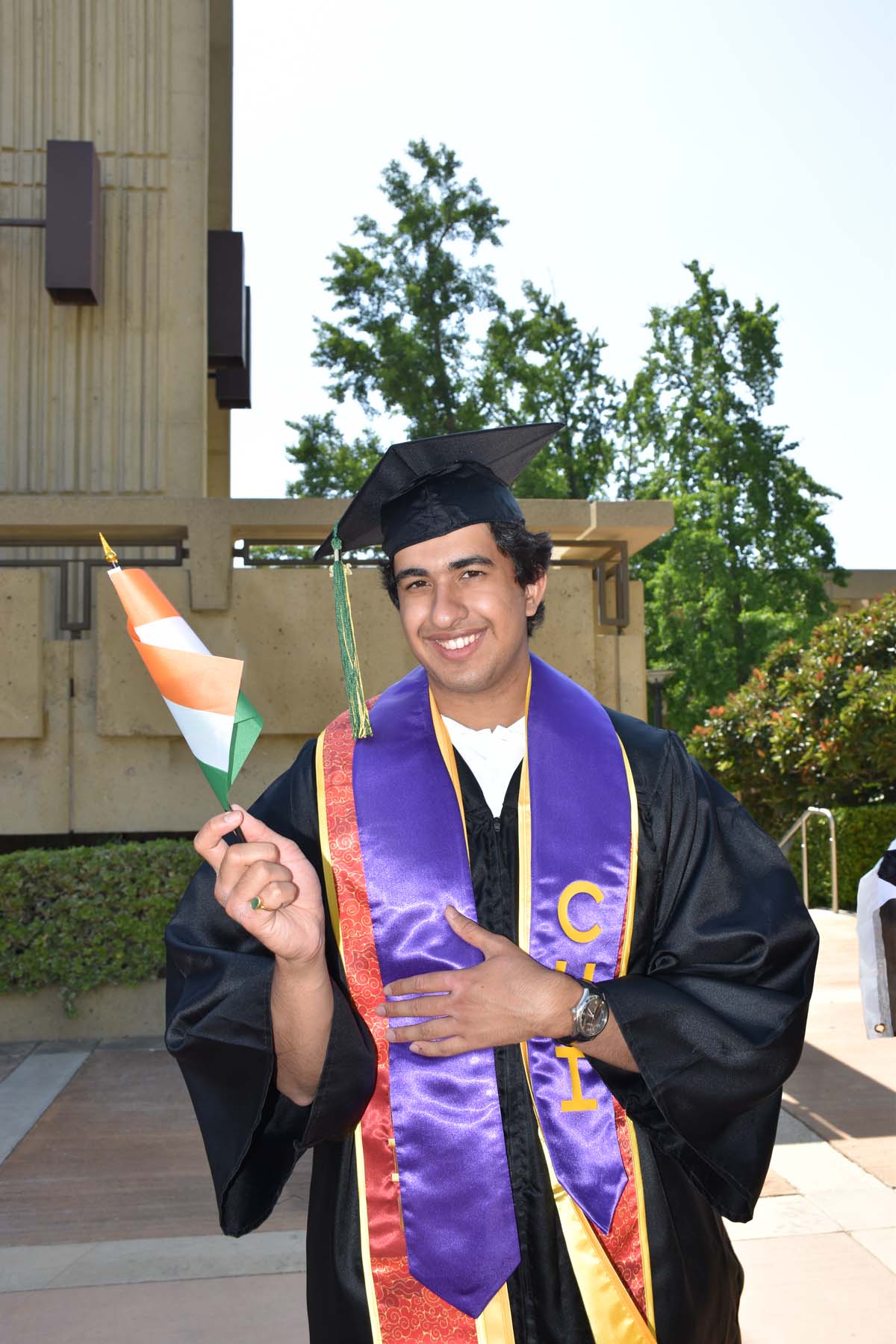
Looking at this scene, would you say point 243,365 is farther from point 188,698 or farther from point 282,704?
point 188,698

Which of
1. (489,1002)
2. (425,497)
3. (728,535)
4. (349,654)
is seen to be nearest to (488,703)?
(349,654)

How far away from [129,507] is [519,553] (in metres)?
4.85

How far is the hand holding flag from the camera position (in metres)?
1.76

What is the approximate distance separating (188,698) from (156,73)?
7.74 metres

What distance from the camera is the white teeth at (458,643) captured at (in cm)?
215

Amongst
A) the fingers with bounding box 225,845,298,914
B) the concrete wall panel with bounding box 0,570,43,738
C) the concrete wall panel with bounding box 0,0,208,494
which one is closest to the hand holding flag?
the fingers with bounding box 225,845,298,914

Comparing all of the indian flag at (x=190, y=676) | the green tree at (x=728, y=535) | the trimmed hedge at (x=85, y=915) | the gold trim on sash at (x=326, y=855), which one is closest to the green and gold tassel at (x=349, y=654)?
the gold trim on sash at (x=326, y=855)

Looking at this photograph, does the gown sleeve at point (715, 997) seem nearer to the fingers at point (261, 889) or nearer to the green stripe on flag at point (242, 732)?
the fingers at point (261, 889)

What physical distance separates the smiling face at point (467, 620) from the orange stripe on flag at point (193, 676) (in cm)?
48

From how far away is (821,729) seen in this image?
36.9ft

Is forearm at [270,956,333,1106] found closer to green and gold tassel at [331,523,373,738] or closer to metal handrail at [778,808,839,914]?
green and gold tassel at [331,523,373,738]

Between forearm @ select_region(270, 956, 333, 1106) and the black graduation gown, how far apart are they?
0.03 metres

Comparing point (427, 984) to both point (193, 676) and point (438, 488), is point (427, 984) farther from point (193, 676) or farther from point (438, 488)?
point (438, 488)

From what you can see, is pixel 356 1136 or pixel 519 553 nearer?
pixel 356 1136
